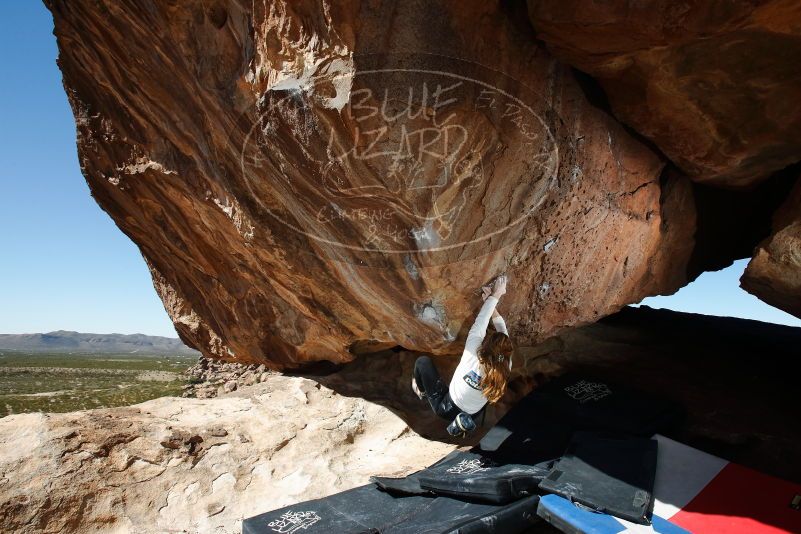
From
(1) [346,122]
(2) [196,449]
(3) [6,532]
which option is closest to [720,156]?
(1) [346,122]

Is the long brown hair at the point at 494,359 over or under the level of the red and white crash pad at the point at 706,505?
over

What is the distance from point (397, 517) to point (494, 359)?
1.11 m

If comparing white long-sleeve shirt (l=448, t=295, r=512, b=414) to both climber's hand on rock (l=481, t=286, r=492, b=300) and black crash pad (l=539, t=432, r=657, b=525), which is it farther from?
black crash pad (l=539, t=432, r=657, b=525)

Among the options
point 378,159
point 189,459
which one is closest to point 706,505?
point 378,159

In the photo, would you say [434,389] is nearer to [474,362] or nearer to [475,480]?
[474,362]

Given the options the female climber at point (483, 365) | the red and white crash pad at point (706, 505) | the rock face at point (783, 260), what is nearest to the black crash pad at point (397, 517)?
the red and white crash pad at point (706, 505)

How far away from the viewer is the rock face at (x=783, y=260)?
3.04m

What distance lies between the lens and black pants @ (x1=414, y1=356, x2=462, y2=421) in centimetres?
346

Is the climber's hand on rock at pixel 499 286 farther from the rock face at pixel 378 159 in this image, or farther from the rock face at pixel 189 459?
the rock face at pixel 189 459

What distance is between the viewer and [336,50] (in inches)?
83.7

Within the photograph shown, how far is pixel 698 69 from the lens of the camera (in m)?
2.38

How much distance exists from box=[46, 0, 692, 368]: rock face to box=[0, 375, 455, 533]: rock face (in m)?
0.90

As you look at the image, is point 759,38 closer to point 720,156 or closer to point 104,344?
point 720,156

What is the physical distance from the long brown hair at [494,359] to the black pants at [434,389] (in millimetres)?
476
